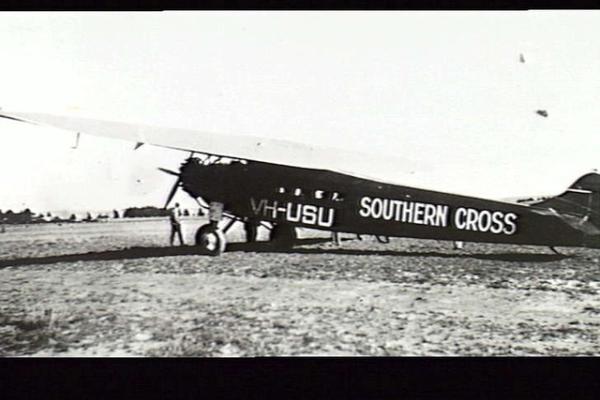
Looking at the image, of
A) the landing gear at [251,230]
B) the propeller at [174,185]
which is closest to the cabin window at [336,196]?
the landing gear at [251,230]

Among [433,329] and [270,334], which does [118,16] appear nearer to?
[270,334]

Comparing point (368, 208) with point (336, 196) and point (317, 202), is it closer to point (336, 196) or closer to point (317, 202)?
point (336, 196)

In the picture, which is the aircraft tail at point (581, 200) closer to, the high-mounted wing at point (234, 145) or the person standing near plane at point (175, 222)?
the high-mounted wing at point (234, 145)

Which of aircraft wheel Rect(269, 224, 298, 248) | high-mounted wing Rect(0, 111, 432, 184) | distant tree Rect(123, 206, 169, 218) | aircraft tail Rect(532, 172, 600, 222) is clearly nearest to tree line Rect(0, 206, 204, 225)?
distant tree Rect(123, 206, 169, 218)

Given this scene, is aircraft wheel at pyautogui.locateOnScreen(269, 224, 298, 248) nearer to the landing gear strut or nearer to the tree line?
the landing gear strut

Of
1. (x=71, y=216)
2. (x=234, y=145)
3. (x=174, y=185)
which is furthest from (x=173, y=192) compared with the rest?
(x=71, y=216)

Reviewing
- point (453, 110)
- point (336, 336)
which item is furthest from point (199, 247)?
point (453, 110)
